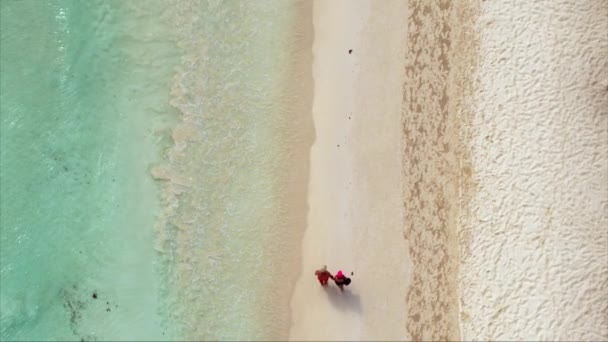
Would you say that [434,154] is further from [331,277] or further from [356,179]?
[331,277]

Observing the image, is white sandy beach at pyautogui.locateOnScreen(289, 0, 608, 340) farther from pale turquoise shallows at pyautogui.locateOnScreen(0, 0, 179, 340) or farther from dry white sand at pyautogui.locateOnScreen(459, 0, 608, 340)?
pale turquoise shallows at pyautogui.locateOnScreen(0, 0, 179, 340)

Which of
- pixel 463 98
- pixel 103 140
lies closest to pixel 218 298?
pixel 103 140

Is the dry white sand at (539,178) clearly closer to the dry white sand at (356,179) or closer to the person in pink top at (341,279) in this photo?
the dry white sand at (356,179)

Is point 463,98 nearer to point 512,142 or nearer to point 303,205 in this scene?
point 512,142

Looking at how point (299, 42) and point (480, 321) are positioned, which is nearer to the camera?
point (480, 321)

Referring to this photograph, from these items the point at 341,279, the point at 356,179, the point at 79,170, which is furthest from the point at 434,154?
Result: the point at 79,170

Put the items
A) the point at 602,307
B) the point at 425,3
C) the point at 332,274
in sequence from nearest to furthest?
the point at 602,307
the point at 425,3
the point at 332,274
